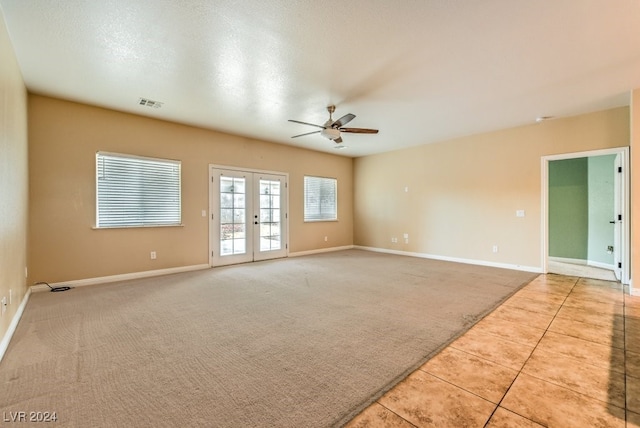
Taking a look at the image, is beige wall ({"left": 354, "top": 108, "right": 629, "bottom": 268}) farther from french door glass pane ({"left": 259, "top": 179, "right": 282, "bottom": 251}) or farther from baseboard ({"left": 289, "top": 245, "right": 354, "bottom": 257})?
french door glass pane ({"left": 259, "top": 179, "right": 282, "bottom": 251})

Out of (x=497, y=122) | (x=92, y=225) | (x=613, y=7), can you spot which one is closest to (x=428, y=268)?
(x=497, y=122)

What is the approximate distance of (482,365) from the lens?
214 centimetres

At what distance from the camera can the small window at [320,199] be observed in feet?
24.8

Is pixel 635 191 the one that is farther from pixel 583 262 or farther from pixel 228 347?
pixel 228 347

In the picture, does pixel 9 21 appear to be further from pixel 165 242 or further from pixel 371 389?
pixel 371 389

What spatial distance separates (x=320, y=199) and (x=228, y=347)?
18.7 ft

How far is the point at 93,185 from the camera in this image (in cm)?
443

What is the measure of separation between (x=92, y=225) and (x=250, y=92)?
3284 millimetres

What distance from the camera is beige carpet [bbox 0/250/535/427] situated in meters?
1.69

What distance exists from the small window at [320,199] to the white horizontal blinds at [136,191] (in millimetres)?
3248

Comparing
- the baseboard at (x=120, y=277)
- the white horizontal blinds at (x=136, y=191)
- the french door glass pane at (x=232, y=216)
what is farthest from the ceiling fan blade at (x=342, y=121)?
the baseboard at (x=120, y=277)

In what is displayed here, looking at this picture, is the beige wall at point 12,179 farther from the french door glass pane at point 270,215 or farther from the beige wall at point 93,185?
the french door glass pane at point 270,215

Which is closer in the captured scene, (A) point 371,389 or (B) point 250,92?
(A) point 371,389

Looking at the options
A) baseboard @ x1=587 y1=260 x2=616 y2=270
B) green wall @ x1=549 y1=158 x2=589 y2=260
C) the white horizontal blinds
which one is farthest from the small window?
baseboard @ x1=587 y1=260 x2=616 y2=270
